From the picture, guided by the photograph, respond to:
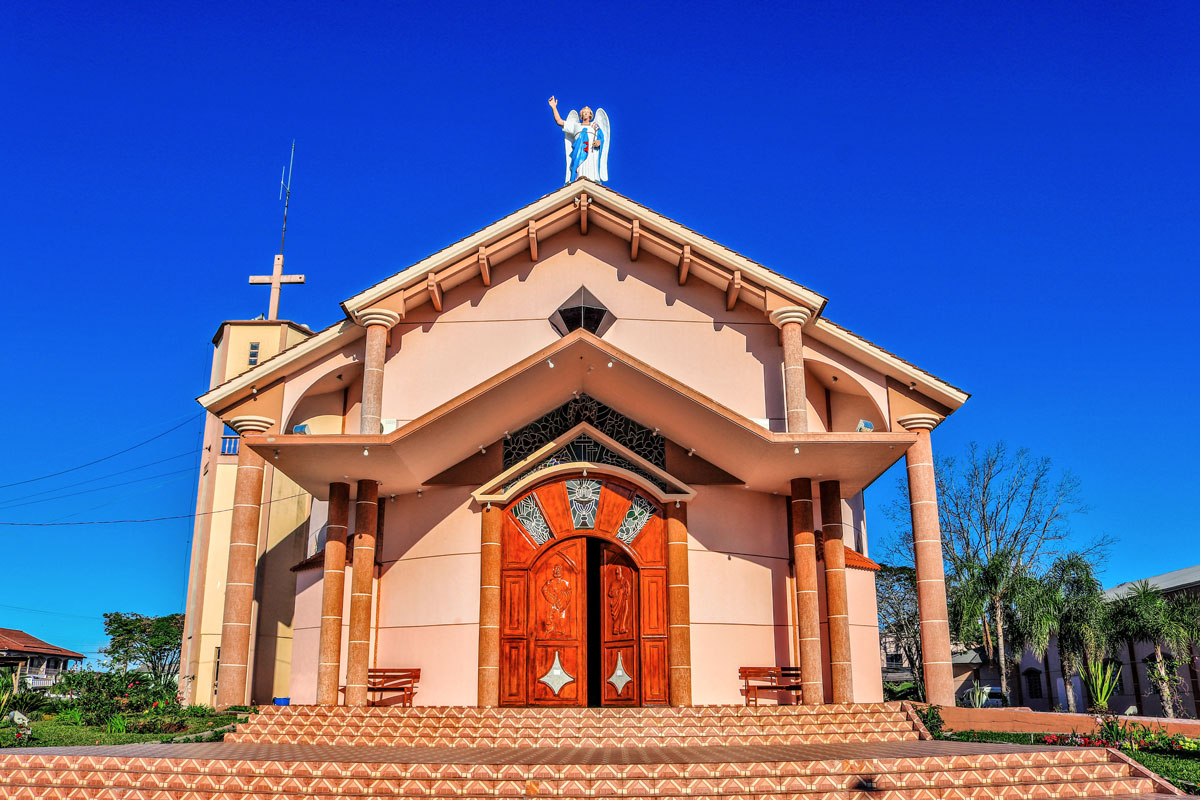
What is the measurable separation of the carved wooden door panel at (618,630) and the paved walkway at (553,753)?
10.3 feet

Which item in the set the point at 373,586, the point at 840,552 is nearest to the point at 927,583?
the point at 840,552

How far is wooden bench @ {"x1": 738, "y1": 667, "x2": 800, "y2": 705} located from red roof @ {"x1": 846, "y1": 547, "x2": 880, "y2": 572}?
103 inches

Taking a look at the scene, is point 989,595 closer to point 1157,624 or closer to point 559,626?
point 1157,624

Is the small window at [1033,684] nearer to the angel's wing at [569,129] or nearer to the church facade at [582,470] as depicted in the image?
the church facade at [582,470]

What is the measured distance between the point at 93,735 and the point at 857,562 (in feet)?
43.8

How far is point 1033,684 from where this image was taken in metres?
43.8

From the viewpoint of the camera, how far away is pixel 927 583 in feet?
50.4

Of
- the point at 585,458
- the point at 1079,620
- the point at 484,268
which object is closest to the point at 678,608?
the point at 585,458

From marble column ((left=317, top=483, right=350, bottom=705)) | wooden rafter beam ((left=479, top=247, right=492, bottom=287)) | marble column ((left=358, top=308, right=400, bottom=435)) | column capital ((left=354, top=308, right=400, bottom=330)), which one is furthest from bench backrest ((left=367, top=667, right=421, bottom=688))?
wooden rafter beam ((left=479, top=247, right=492, bottom=287))

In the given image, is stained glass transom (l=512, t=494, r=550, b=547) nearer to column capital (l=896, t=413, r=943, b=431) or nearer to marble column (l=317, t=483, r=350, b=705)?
marble column (l=317, t=483, r=350, b=705)

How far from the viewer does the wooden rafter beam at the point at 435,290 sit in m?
16.9

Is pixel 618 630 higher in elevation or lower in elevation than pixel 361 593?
lower

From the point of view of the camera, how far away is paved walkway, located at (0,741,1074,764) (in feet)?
35.3

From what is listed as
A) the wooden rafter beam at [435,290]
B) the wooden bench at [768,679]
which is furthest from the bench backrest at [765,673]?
the wooden rafter beam at [435,290]
